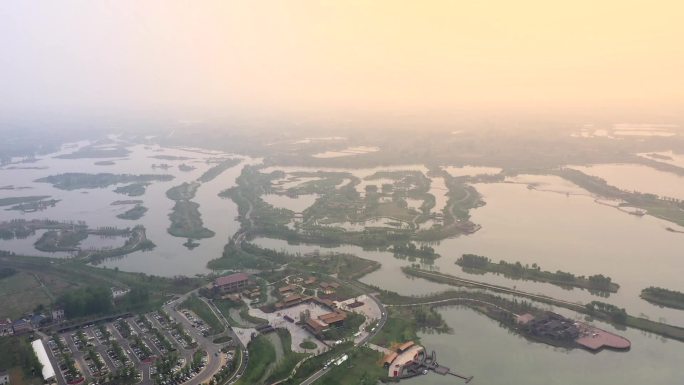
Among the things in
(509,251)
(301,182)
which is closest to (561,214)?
(509,251)

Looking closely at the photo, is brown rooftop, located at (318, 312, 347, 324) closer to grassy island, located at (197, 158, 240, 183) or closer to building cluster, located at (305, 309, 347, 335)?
building cluster, located at (305, 309, 347, 335)

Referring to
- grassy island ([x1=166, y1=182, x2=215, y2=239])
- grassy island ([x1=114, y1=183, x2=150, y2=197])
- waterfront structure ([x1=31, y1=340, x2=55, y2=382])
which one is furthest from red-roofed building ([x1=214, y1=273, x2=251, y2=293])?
grassy island ([x1=114, y1=183, x2=150, y2=197])

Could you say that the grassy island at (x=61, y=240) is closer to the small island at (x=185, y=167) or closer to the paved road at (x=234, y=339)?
the paved road at (x=234, y=339)

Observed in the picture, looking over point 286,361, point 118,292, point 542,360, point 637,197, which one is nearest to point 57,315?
point 118,292

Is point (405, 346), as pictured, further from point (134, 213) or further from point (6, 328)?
point (134, 213)

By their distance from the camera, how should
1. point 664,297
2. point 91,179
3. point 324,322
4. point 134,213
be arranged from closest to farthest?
point 324,322, point 664,297, point 134,213, point 91,179

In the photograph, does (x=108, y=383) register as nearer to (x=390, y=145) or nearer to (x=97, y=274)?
(x=97, y=274)

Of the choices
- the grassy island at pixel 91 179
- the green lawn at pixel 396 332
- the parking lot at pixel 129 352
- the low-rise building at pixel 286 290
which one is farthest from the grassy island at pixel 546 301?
the grassy island at pixel 91 179
